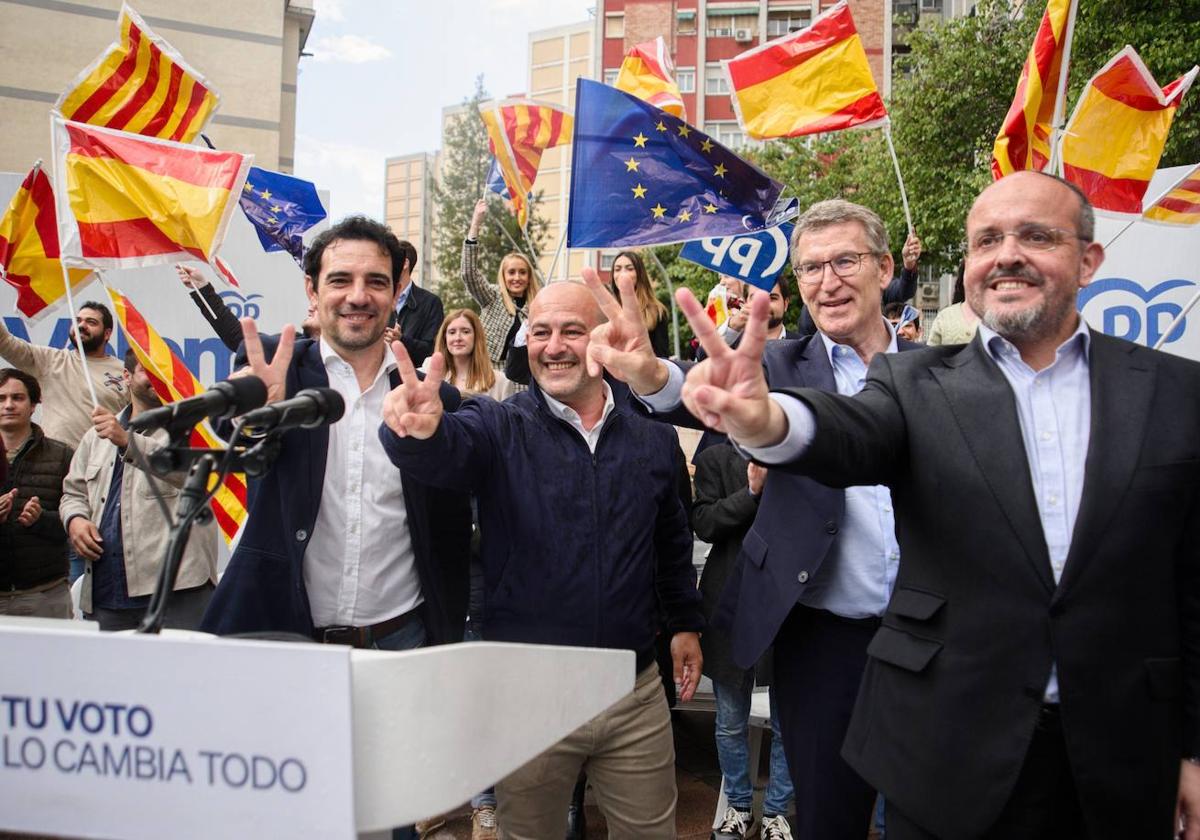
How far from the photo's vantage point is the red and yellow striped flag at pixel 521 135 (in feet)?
25.6

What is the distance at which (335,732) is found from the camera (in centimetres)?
131

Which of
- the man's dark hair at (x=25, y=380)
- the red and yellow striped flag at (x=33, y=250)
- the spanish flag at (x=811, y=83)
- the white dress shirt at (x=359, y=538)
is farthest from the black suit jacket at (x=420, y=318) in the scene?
the white dress shirt at (x=359, y=538)

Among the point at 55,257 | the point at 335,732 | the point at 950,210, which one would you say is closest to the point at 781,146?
the point at 950,210

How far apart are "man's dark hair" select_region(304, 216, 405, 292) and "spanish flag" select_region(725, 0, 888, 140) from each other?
11.7ft

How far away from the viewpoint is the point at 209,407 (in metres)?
1.74

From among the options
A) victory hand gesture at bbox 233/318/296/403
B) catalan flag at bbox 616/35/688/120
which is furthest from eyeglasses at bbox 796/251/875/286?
catalan flag at bbox 616/35/688/120

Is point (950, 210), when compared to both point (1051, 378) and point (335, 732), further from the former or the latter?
point (335, 732)

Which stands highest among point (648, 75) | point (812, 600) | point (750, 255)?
point (648, 75)

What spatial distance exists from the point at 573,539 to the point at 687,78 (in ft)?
150

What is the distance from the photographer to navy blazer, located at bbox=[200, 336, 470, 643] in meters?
2.63

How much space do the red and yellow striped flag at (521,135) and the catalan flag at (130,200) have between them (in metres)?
3.52

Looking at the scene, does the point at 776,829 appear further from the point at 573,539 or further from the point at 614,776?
the point at 573,539

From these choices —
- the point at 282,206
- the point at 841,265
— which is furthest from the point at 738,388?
the point at 282,206

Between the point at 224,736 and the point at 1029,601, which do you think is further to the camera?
the point at 1029,601
